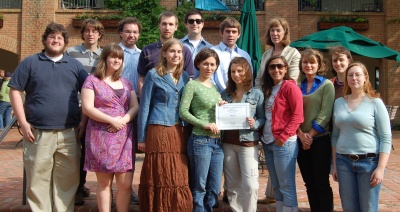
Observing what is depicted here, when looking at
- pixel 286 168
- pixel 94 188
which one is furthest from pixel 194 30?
pixel 94 188

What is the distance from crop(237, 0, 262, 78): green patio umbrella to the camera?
272 inches

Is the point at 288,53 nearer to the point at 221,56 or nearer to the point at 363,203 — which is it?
the point at 221,56

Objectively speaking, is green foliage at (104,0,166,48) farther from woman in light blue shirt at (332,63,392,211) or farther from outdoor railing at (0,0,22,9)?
woman in light blue shirt at (332,63,392,211)

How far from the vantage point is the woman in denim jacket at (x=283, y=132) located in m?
4.32

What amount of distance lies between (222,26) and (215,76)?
2.16 feet

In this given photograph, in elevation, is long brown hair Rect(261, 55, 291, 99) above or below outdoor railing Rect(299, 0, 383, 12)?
A: below

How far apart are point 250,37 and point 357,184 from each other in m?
3.56

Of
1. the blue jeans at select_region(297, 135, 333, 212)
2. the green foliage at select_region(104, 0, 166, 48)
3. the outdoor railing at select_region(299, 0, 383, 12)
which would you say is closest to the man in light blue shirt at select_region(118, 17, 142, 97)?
the blue jeans at select_region(297, 135, 333, 212)

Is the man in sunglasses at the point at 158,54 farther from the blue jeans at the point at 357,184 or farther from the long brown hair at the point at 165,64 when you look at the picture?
the blue jeans at the point at 357,184

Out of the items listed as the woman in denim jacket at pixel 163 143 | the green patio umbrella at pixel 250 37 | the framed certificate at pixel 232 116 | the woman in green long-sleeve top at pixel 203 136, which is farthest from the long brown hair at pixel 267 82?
the green patio umbrella at pixel 250 37

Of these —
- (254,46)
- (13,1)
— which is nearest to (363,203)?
(254,46)

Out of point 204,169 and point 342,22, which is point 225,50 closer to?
point 204,169

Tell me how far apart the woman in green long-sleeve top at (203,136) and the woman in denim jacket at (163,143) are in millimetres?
105

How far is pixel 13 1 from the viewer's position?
56.4ft
